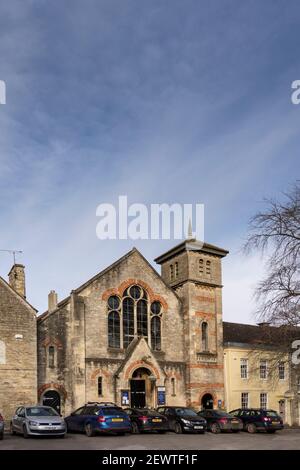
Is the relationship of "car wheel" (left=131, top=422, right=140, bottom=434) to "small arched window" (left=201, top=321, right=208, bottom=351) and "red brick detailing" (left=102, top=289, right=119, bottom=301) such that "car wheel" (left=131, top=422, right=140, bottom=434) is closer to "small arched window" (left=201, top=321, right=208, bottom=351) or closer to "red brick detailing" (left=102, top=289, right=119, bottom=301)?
"red brick detailing" (left=102, top=289, right=119, bottom=301)

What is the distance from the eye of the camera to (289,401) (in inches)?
1917

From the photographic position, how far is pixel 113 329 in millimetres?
39812

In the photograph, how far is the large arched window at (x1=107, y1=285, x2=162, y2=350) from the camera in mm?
39875

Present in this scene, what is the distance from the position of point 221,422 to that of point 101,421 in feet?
28.7

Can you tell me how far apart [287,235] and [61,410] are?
1844 centimetres

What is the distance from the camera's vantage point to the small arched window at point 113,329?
3953 centimetres

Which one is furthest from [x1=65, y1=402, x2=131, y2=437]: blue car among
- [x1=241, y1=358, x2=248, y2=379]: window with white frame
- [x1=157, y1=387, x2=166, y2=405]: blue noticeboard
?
[x1=241, y1=358, x2=248, y2=379]: window with white frame

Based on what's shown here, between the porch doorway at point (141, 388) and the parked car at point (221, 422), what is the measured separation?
23.0 feet

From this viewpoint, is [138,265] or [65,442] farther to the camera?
[138,265]

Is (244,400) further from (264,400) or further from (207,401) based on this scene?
(207,401)

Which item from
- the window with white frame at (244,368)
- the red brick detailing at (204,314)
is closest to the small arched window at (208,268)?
the red brick detailing at (204,314)

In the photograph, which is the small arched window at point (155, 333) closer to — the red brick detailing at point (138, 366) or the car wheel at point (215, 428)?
the red brick detailing at point (138, 366)
